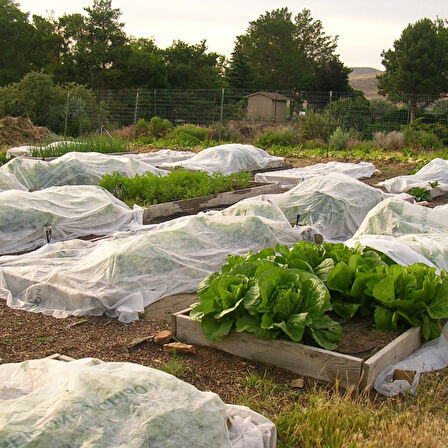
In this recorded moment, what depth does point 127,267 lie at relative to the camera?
16.2 ft

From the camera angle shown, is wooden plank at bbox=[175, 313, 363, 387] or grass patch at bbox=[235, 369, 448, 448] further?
wooden plank at bbox=[175, 313, 363, 387]

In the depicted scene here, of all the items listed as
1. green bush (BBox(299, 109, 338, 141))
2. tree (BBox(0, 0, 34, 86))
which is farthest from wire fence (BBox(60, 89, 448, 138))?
tree (BBox(0, 0, 34, 86))

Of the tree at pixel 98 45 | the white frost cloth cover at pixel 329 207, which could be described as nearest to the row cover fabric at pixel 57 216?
the white frost cloth cover at pixel 329 207

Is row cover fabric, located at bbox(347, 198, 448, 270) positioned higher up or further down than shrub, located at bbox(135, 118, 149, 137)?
further down

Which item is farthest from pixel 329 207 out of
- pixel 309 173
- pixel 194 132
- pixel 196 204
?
pixel 194 132

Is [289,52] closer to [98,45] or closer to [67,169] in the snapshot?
[98,45]

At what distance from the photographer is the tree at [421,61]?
39.8 metres

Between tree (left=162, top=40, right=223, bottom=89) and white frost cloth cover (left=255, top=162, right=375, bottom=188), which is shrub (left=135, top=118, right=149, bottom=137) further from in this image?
tree (left=162, top=40, right=223, bottom=89)

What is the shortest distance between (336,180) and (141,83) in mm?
32311

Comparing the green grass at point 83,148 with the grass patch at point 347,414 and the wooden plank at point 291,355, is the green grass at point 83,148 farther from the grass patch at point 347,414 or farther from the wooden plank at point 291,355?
the grass patch at point 347,414

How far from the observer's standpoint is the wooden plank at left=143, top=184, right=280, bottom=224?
779cm

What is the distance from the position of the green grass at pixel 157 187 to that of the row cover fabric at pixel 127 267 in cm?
252

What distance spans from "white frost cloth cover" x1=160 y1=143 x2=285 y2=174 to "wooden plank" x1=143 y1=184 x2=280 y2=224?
9.93 ft

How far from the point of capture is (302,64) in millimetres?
55094
